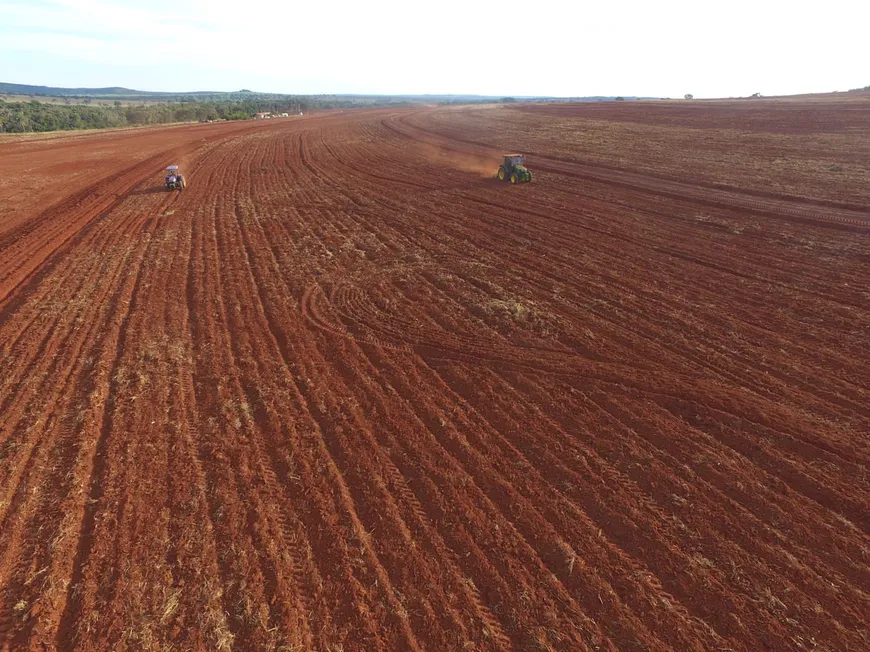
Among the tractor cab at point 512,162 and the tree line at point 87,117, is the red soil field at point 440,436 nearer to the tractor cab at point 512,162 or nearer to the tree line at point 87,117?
the tractor cab at point 512,162

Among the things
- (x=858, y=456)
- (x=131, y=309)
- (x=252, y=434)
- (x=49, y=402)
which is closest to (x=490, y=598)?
(x=252, y=434)

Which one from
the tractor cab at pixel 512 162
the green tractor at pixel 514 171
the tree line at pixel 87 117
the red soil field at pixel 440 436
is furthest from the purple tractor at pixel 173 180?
the tree line at pixel 87 117

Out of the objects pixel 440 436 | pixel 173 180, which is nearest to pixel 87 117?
pixel 173 180

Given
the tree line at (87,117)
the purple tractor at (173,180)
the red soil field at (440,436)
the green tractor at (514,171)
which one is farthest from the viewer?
the tree line at (87,117)

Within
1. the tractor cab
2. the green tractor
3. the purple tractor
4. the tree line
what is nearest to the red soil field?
the green tractor

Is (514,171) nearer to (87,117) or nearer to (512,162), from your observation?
(512,162)

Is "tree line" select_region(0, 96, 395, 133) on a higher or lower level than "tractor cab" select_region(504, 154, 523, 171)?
higher

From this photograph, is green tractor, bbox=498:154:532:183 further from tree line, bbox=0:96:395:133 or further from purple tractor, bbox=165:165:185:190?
tree line, bbox=0:96:395:133

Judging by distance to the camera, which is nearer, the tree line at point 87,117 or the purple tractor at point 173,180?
the purple tractor at point 173,180
